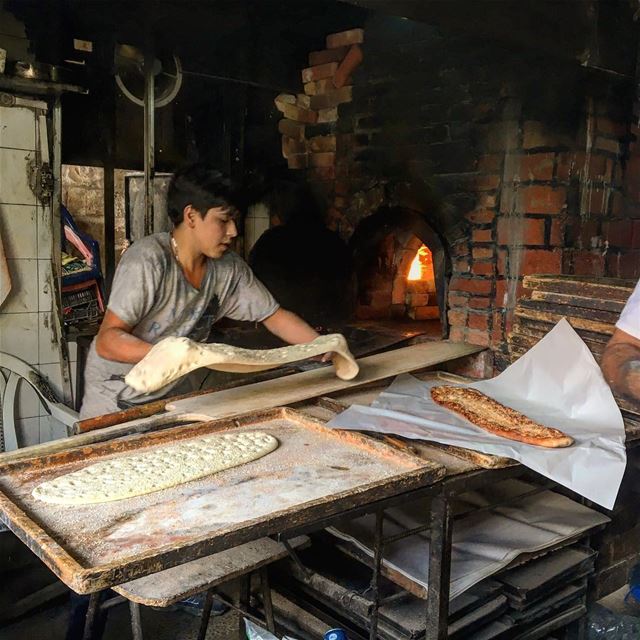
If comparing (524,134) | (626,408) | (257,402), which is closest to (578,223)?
(524,134)

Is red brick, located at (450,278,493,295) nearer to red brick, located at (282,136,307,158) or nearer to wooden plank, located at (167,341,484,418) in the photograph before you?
wooden plank, located at (167,341,484,418)

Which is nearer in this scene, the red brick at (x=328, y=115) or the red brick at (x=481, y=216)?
the red brick at (x=481, y=216)

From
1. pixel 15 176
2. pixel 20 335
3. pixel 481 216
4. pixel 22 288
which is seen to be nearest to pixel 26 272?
pixel 22 288

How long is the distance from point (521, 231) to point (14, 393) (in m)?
2.58

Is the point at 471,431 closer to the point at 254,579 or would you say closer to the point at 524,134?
the point at 254,579

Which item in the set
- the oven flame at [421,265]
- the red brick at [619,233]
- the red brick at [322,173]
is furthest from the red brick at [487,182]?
the red brick at [322,173]

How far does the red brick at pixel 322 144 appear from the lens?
3941 millimetres

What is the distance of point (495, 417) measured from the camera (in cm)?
189

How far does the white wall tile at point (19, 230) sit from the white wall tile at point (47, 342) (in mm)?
325

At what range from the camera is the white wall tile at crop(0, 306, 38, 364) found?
3.36 meters

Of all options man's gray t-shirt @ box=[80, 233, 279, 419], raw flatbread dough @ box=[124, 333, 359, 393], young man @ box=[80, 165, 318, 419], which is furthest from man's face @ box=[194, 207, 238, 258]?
raw flatbread dough @ box=[124, 333, 359, 393]

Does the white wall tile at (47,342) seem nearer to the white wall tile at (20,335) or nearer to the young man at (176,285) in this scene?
the white wall tile at (20,335)

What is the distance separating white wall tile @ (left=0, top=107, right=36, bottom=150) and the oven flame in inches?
86.2

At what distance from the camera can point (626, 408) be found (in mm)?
2018
